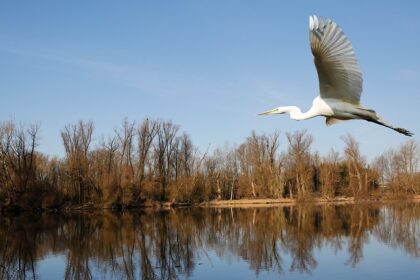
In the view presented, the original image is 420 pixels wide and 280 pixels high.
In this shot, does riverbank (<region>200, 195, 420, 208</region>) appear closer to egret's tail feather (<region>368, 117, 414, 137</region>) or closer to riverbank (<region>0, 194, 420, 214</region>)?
riverbank (<region>0, 194, 420, 214</region>)

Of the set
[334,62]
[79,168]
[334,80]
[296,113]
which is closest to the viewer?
[334,62]

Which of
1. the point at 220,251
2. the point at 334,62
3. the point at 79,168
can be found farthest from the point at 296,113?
the point at 79,168

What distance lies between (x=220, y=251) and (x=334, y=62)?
1296cm

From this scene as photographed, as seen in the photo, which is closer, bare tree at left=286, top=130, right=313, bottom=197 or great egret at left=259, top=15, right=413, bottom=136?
great egret at left=259, top=15, right=413, bottom=136

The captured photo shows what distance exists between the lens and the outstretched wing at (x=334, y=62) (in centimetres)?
471

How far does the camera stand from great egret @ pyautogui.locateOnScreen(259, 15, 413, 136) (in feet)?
15.6

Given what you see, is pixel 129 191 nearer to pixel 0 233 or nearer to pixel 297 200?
pixel 297 200

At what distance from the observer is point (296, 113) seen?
614 centimetres

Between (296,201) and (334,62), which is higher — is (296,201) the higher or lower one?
the lower one

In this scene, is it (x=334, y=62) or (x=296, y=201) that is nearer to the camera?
(x=334, y=62)

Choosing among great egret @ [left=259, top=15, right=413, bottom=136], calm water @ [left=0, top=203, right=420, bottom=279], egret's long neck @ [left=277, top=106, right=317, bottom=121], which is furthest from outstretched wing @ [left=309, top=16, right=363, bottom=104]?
calm water @ [left=0, top=203, right=420, bottom=279]

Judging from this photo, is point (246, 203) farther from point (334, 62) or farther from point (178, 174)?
point (334, 62)

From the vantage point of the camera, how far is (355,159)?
51.1m

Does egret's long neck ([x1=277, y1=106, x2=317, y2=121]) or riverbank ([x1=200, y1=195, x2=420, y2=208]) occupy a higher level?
egret's long neck ([x1=277, y1=106, x2=317, y2=121])
